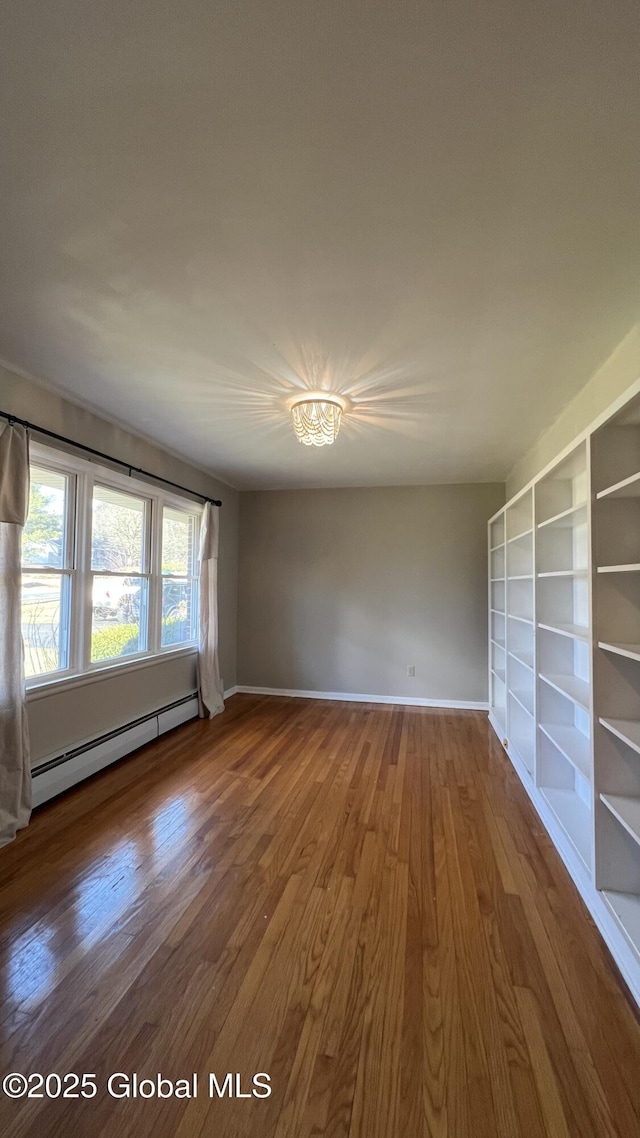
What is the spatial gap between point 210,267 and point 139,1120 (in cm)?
247

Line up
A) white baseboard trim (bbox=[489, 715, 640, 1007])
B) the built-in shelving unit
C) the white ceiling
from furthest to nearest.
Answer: the built-in shelving unit
white baseboard trim (bbox=[489, 715, 640, 1007])
the white ceiling

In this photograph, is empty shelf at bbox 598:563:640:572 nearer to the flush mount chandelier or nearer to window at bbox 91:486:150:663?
the flush mount chandelier

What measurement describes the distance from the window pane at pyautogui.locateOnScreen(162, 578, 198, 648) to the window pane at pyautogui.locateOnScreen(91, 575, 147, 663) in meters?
0.29

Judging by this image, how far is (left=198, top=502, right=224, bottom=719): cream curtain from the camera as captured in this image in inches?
163

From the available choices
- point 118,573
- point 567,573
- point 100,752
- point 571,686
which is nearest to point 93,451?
point 118,573

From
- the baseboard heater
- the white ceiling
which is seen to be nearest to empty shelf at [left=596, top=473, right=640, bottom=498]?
the white ceiling

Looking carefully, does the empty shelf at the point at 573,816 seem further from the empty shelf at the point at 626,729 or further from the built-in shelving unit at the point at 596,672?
the empty shelf at the point at 626,729

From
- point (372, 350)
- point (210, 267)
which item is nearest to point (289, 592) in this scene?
point (372, 350)

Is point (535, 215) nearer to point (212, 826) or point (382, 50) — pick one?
point (382, 50)

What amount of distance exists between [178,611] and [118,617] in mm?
848

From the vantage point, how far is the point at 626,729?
1.53 m

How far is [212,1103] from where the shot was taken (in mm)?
1063

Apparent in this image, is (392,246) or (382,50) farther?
(392,246)

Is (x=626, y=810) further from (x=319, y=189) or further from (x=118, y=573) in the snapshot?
(x=118, y=573)
